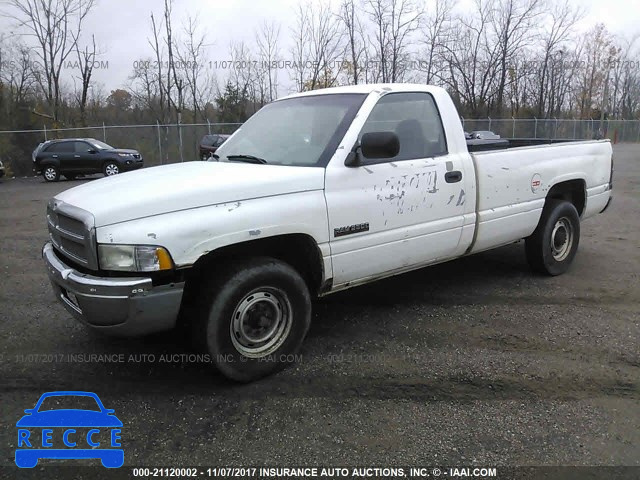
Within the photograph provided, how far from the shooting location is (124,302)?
9.21ft

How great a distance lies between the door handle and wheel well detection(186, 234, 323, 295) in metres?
1.40

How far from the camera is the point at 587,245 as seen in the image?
7012 millimetres

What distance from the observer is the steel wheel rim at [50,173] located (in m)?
19.0

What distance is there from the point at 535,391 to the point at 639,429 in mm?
587

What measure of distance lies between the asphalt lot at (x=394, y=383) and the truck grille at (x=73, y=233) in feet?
3.03

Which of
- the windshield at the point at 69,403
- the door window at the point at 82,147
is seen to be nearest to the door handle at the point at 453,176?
the windshield at the point at 69,403

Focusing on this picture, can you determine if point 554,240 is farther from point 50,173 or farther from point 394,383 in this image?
point 50,173

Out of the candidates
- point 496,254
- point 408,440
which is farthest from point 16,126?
point 408,440

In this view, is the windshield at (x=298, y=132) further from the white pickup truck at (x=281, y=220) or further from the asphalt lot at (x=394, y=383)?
the asphalt lot at (x=394, y=383)

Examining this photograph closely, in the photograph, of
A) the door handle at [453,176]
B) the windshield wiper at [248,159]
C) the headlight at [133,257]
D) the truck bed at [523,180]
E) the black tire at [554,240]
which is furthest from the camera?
the black tire at [554,240]

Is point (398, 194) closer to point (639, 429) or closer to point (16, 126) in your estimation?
point (639, 429)

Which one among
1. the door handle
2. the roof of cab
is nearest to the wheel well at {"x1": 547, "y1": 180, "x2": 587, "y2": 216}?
the door handle

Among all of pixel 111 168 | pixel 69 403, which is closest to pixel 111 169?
pixel 111 168

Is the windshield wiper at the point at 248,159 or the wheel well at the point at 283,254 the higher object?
the windshield wiper at the point at 248,159
